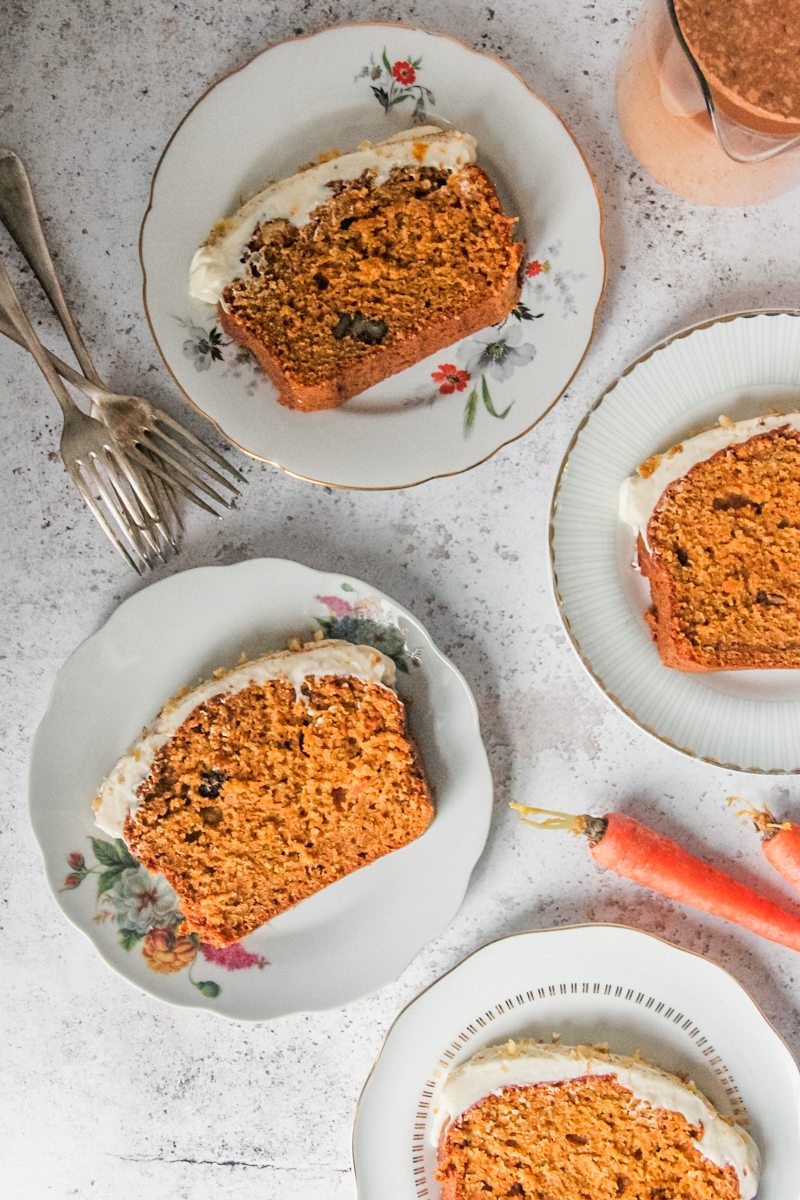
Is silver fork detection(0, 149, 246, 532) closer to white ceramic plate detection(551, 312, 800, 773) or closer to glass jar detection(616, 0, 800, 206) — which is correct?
white ceramic plate detection(551, 312, 800, 773)

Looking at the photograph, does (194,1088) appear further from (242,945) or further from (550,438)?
(550,438)

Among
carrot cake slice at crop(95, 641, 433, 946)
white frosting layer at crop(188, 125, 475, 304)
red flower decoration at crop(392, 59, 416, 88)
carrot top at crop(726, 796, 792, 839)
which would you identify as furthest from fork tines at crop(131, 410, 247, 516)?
carrot top at crop(726, 796, 792, 839)

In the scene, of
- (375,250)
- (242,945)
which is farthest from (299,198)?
(242,945)

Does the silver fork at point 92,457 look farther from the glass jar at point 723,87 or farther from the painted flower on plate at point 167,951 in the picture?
the glass jar at point 723,87

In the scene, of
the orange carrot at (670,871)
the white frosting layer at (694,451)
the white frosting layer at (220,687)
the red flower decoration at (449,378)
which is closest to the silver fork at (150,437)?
the white frosting layer at (220,687)

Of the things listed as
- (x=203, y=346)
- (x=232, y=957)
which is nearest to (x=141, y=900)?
(x=232, y=957)
